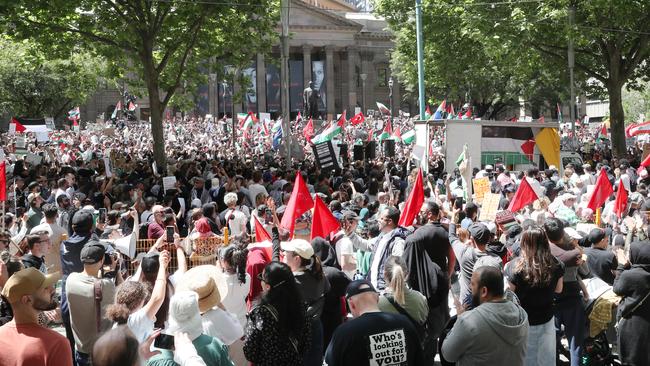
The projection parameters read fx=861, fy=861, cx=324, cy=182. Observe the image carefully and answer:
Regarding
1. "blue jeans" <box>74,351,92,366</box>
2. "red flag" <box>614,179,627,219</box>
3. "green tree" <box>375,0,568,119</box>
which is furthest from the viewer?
"green tree" <box>375,0,568,119</box>

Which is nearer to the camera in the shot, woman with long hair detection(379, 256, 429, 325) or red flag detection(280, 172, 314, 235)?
woman with long hair detection(379, 256, 429, 325)

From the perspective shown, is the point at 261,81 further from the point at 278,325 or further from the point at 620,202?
the point at 278,325

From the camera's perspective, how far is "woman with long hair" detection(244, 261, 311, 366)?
566cm

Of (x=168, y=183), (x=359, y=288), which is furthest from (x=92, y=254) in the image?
(x=168, y=183)

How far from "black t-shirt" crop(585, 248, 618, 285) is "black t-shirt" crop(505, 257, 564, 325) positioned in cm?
172

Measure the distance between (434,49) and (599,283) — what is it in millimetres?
30210

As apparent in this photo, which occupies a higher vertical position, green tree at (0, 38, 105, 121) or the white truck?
green tree at (0, 38, 105, 121)

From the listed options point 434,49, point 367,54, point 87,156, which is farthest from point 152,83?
point 367,54

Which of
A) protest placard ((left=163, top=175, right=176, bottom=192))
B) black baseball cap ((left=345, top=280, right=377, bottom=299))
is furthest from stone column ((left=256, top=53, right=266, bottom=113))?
black baseball cap ((left=345, top=280, right=377, bottom=299))

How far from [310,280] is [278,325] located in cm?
115

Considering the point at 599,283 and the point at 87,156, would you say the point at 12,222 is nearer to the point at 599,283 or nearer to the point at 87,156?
the point at 599,283

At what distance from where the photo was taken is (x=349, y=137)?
46844 millimetres

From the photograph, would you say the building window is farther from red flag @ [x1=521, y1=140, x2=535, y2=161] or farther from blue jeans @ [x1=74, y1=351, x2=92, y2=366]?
blue jeans @ [x1=74, y1=351, x2=92, y2=366]

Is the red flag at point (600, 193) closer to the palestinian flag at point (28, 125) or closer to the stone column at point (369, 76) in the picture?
the palestinian flag at point (28, 125)
